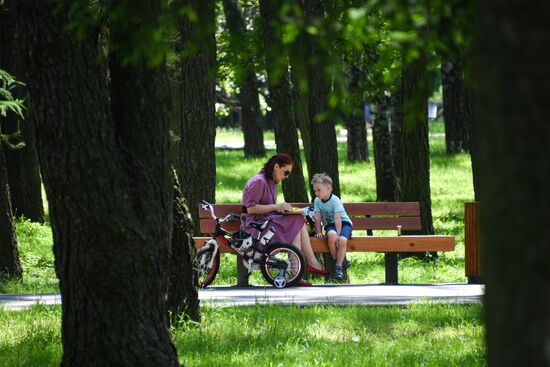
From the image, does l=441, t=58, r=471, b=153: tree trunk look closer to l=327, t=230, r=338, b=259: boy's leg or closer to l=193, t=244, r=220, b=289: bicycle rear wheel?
l=327, t=230, r=338, b=259: boy's leg

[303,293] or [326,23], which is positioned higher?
[326,23]

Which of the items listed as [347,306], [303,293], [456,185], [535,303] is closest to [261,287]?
[303,293]

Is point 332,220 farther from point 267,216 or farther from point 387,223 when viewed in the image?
point 387,223

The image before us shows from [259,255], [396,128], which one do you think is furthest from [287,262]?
[396,128]

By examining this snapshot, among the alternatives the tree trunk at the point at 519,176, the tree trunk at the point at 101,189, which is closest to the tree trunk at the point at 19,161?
the tree trunk at the point at 101,189

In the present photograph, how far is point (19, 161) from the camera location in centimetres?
2075

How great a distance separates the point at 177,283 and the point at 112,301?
2744 mm

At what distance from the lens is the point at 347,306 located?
33.7ft

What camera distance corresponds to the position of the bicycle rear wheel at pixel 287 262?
12438 millimetres

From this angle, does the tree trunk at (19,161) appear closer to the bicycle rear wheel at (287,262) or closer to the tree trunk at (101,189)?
the bicycle rear wheel at (287,262)

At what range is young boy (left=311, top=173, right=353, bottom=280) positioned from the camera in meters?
13.1

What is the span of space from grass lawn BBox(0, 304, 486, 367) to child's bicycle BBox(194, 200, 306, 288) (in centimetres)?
226

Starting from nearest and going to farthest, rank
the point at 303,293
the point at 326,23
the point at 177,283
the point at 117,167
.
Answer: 1. the point at 326,23
2. the point at 117,167
3. the point at 177,283
4. the point at 303,293

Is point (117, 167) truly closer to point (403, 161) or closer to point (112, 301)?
point (112, 301)
